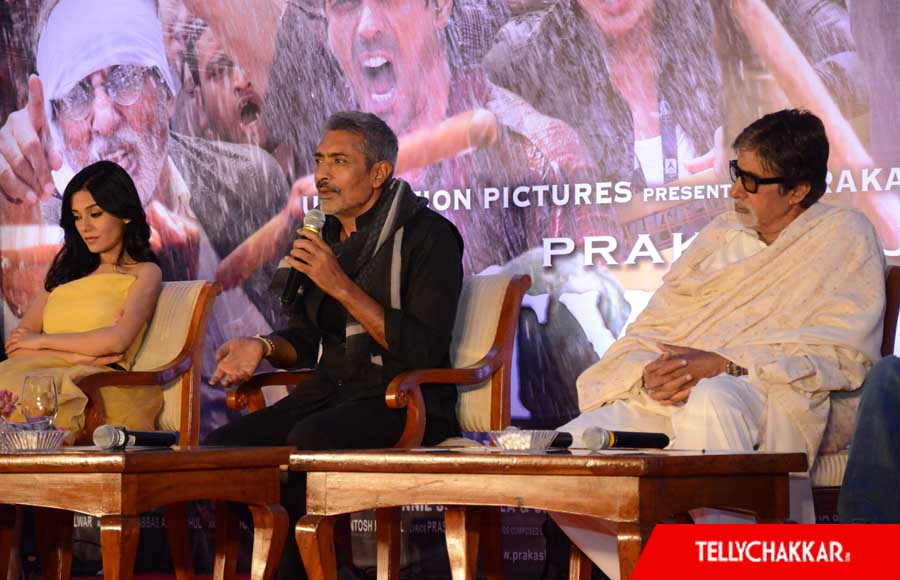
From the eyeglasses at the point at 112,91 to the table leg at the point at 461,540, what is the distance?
104 inches

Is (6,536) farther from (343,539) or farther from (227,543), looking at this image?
(343,539)

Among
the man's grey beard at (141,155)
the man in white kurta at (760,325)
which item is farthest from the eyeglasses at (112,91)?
the man in white kurta at (760,325)

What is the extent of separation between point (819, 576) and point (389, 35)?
3544mm

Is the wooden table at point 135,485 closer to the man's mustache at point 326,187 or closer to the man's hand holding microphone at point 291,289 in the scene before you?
the man's hand holding microphone at point 291,289

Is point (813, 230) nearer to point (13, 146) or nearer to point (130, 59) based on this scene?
point (130, 59)

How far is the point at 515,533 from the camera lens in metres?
4.72

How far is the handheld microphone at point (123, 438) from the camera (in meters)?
3.03

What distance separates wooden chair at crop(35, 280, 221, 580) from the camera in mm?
4066

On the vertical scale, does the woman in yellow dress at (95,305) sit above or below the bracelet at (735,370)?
above

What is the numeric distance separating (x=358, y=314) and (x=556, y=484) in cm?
141

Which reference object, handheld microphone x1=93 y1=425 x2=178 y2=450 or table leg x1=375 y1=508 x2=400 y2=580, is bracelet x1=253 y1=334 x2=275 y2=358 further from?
handheld microphone x1=93 y1=425 x2=178 y2=450

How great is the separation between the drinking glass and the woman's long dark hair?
5.31 ft

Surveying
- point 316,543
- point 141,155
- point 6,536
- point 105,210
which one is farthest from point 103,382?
point 316,543

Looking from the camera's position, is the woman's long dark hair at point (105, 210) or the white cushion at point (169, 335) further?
the woman's long dark hair at point (105, 210)
